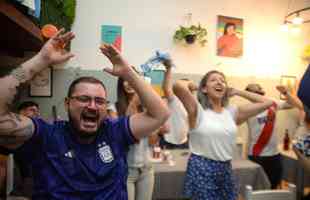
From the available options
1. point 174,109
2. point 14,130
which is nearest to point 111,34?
point 174,109

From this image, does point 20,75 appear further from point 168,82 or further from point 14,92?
point 168,82

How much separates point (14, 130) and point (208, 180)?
105 cm

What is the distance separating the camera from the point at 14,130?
0.95 metres

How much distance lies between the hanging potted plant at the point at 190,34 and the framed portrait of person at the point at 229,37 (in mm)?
247

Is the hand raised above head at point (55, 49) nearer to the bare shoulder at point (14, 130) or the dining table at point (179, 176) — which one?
the bare shoulder at point (14, 130)

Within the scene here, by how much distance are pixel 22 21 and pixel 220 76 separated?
116 cm

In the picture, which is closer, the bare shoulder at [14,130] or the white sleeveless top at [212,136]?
the bare shoulder at [14,130]

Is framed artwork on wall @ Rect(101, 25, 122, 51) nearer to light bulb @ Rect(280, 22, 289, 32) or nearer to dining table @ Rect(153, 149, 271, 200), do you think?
dining table @ Rect(153, 149, 271, 200)

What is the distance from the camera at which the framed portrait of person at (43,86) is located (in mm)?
3035

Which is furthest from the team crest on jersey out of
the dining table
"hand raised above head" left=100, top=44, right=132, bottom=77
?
the dining table

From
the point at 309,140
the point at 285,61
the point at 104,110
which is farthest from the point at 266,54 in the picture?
the point at 104,110

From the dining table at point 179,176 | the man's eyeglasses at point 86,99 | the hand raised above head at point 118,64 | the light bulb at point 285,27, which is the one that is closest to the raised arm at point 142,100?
the hand raised above head at point 118,64

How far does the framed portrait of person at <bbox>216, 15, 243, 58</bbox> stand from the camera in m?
3.54

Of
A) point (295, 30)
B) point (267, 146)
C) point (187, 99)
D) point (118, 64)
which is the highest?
point (295, 30)
